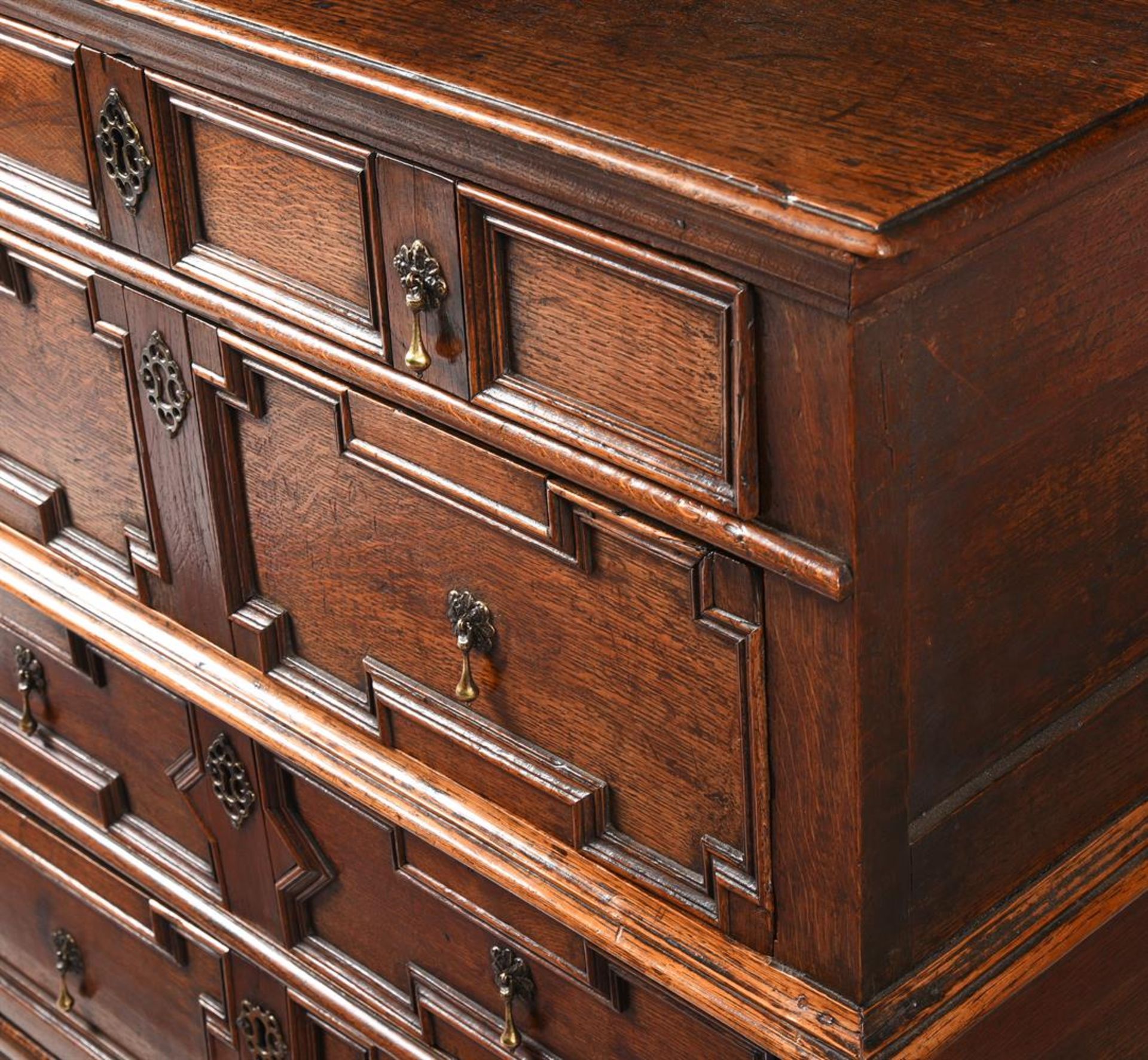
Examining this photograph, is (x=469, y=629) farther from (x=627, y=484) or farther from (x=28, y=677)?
(x=28, y=677)

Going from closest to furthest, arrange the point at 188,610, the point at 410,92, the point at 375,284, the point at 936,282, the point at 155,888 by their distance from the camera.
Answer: the point at 936,282
the point at 410,92
the point at 375,284
the point at 188,610
the point at 155,888

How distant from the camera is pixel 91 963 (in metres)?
1.82

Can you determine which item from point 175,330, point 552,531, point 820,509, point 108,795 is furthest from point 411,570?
point 108,795

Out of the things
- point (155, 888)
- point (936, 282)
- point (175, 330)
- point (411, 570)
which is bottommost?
point (155, 888)

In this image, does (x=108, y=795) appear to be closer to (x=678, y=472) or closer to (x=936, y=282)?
(x=678, y=472)

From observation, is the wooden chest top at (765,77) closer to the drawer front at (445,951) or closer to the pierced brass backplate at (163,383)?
the pierced brass backplate at (163,383)

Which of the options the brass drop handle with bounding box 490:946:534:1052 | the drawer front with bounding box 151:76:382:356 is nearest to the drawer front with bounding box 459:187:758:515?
the drawer front with bounding box 151:76:382:356

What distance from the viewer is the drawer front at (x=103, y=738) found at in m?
1.56

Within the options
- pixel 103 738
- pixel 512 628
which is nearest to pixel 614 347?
pixel 512 628

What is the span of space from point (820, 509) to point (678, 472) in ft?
0.30

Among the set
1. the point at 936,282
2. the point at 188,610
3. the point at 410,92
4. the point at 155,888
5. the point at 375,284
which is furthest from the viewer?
the point at 155,888

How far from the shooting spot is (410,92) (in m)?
1.03

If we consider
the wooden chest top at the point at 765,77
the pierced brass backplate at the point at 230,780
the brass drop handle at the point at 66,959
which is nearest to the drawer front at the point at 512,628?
the pierced brass backplate at the point at 230,780

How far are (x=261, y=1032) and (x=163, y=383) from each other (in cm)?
60
